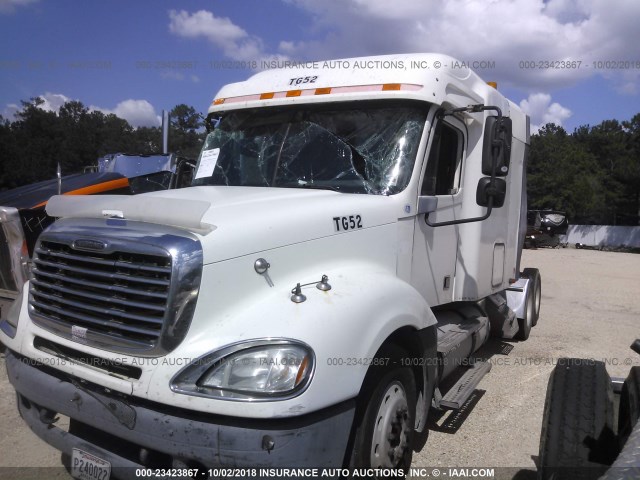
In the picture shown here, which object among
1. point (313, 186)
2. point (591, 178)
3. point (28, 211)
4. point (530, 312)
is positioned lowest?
point (530, 312)

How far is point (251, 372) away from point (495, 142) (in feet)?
8.07

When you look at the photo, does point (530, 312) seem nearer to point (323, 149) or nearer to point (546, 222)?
point (323, 149)

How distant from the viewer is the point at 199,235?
2.72 metres

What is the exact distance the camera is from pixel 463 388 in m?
4.43

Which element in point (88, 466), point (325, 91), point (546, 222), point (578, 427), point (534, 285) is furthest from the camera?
point (546, 222)

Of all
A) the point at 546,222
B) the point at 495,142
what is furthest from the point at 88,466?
the point at 546,222

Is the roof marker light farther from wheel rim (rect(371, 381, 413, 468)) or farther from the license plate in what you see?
the license plate

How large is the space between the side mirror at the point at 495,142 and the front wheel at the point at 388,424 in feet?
5.25

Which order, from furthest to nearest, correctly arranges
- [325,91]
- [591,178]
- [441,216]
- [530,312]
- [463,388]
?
[591,178], [530,312], [463,388], [441,216], [325,91]

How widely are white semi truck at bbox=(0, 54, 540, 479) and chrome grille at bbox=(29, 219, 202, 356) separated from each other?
0.4 inches

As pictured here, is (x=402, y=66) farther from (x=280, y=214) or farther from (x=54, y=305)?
(x=54, y=305)

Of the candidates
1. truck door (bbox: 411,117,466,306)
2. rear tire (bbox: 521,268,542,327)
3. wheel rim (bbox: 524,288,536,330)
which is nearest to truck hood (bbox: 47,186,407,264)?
truck door (bbox: 411,117,466,306)

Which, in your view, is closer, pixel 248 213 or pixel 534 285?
pixel 248 213

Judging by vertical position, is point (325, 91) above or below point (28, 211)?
above
